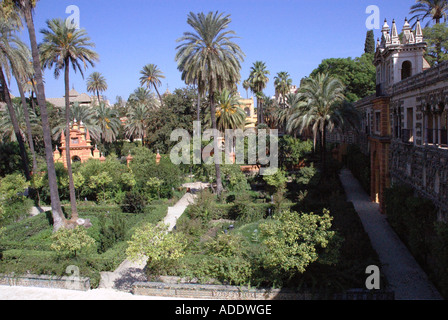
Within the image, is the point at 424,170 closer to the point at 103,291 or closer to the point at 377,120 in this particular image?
the point at 377,120

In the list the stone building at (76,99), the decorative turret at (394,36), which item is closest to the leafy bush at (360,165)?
the decorative turret at (394,36)

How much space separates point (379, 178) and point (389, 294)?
Answer: 13.0m

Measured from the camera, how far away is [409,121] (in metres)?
18.0

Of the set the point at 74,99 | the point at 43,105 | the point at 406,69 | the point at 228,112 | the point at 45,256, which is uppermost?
the point at 74,99

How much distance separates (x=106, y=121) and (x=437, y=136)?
4344 centimetres

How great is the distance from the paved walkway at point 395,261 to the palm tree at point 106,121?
36600mm

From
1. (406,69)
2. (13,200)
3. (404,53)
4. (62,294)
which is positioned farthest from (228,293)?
(13,200)

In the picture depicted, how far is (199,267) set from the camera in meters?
12.9

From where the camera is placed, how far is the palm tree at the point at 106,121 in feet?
163

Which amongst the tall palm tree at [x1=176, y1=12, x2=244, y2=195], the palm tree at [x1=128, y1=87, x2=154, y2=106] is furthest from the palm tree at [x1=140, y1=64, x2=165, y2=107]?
the tall palm tree at [x1=176, y1=12, x2=244, y2=195]

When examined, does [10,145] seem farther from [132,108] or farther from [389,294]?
[389,294]

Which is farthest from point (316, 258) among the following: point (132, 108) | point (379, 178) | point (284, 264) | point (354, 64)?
point (132, 108)

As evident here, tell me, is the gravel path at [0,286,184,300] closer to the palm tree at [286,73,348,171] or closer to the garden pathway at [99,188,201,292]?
the garden pathway at [99,188,201,292]

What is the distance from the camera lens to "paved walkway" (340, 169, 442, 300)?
12.0 meters
